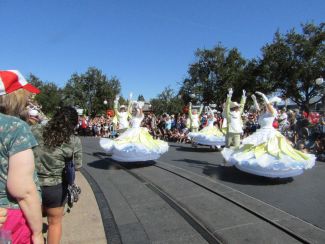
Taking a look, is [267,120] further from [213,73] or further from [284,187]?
[213,73]

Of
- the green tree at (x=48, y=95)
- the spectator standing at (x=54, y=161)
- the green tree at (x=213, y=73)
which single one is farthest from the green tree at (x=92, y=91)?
the spectator standing at (x=54, y=161)

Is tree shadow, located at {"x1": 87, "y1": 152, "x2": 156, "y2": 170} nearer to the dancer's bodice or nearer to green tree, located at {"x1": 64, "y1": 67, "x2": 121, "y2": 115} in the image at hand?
the dancer's bodice

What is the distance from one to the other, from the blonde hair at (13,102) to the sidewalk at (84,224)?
256 cm

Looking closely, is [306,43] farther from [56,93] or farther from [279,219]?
[56,93]

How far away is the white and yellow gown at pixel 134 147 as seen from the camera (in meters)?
8.33

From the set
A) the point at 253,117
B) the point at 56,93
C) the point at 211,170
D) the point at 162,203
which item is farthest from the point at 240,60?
the point at 162,203

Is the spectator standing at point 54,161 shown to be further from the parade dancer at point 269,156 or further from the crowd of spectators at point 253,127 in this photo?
the crowd of spectators at point 253,127

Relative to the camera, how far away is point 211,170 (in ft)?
27.2

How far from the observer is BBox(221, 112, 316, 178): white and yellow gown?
643cm

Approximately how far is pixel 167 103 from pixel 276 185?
40.6 meters

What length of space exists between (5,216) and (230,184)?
5475mm

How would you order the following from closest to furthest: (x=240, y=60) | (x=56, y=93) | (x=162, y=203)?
1. (x=162, y=203)
2. (x=240, y=60)
3. (x=56, y=93)

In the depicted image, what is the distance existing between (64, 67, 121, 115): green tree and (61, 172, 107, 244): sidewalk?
118 ft

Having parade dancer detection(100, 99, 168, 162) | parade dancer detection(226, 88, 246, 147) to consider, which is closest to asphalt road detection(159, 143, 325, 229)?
parade dancer detection(226, 88, 246, 147)
